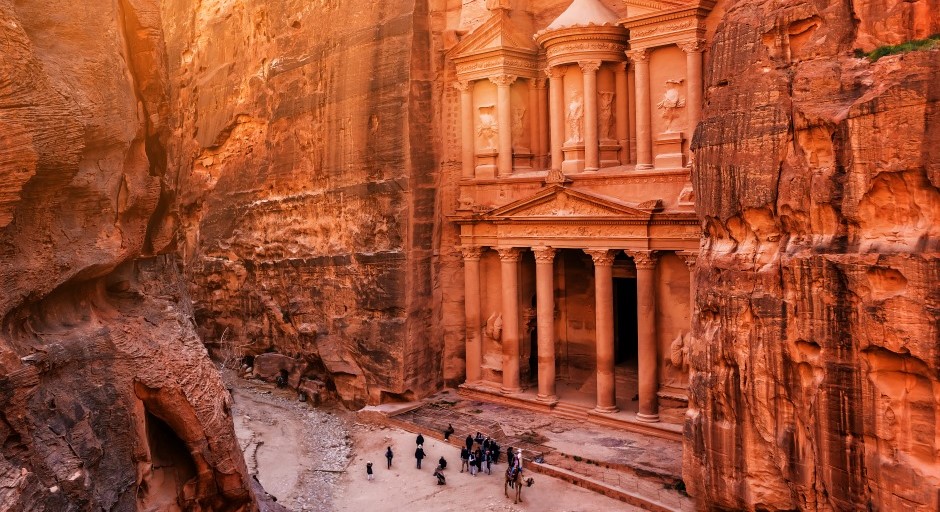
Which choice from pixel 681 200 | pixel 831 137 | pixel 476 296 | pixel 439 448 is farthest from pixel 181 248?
pixel 831 137

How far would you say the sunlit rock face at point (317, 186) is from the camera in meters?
22.5

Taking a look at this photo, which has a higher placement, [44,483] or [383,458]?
[44,483]

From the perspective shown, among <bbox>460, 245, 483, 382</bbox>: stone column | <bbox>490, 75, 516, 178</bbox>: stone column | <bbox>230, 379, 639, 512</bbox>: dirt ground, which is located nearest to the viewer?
<bbox>230, 379, 639, 512</bbox>: dirt ground

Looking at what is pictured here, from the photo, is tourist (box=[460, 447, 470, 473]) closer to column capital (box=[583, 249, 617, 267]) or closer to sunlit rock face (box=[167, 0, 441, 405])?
sunlit rock face (box=[167, 0, 441, 405])

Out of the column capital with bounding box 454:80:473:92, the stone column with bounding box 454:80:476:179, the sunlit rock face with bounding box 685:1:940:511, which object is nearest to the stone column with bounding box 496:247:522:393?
the stone column with bounding box 454:80:476:179

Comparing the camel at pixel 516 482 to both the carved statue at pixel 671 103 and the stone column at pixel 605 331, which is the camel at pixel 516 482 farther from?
the carved statue at pixel 671 103

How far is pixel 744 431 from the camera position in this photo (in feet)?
40.5

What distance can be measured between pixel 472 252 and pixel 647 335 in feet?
19.4

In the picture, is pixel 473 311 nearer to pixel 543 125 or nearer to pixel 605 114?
pixel 543 125

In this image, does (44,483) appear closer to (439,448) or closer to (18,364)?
(18,364)

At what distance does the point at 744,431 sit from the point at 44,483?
9.79 metres

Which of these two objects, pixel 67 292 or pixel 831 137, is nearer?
pixel 67 292

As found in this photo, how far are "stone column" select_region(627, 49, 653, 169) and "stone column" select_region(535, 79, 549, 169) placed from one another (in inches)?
144

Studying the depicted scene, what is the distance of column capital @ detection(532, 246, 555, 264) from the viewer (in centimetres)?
2114
